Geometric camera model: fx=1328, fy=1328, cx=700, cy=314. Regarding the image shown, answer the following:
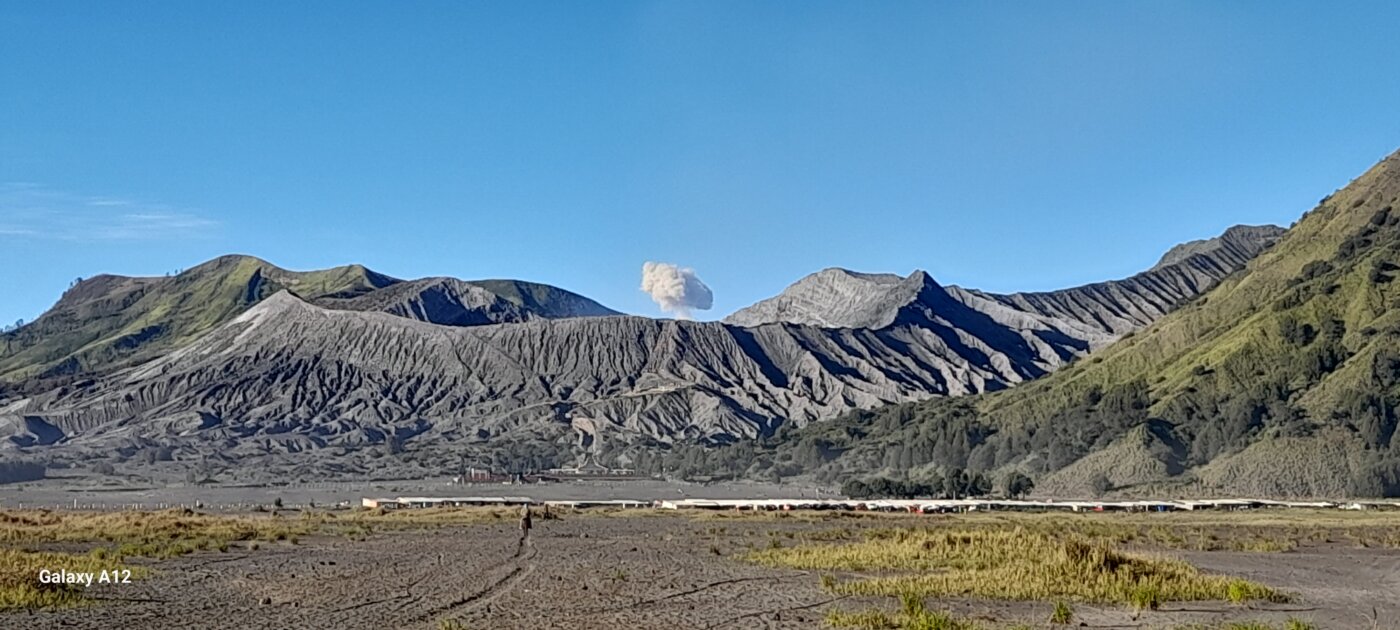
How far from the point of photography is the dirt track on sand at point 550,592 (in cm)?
2542

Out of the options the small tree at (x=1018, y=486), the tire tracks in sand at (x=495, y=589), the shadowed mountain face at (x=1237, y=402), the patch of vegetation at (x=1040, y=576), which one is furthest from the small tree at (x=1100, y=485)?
the patch of vegetation at (x=1040, y=576)

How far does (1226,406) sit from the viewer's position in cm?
12762

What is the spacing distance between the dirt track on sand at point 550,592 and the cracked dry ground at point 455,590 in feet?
0.17

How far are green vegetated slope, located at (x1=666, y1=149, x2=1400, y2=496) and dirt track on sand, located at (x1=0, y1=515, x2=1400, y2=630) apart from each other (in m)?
69.8

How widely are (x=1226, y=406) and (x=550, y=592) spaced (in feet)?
363

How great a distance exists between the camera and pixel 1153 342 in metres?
162


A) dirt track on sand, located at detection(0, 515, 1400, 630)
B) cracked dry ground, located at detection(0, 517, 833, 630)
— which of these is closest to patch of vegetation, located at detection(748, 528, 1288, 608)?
dirt track on sand, located at detection(0, 515, 1400, 630)

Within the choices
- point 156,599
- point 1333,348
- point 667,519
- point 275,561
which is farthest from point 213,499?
point 1333,348

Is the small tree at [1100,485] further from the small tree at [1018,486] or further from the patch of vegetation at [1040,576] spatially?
the patch of vegetation at [1040,576]

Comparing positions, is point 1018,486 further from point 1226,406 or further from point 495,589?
point 495,589

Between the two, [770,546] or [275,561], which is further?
[770,546]

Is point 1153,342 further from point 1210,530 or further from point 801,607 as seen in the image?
point 801,607

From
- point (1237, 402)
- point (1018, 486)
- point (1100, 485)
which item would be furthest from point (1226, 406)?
point (1018, 486)

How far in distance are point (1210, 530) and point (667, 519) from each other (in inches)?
1201
